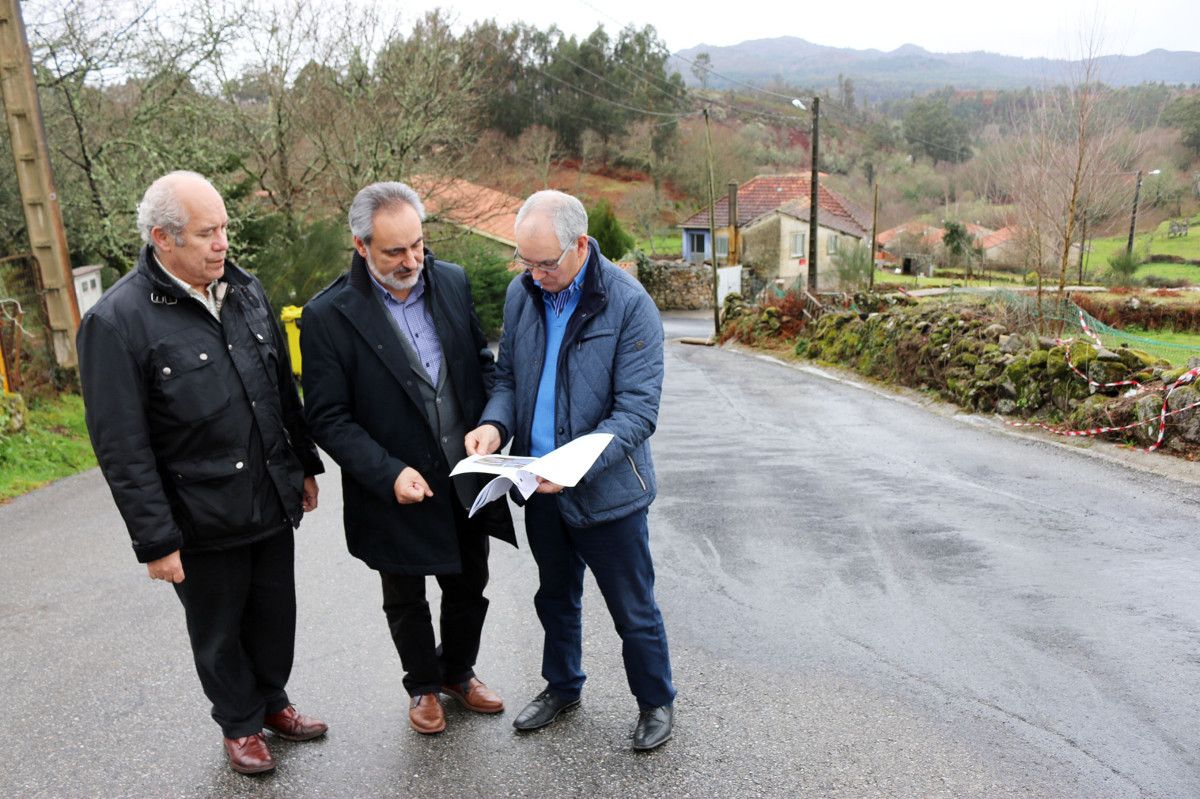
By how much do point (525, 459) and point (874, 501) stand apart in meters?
4.38

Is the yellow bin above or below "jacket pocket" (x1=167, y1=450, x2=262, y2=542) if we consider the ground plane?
below

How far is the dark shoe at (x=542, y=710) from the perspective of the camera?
3441mm

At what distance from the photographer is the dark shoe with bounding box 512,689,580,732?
11.3 feet

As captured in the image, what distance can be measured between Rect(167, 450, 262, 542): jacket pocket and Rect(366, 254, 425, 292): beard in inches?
29.5

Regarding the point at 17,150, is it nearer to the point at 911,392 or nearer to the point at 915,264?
the point at 911,392

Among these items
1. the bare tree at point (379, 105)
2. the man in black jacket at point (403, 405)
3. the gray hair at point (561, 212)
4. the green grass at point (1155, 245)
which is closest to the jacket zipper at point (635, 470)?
the man in black jacket at point (403, 405)

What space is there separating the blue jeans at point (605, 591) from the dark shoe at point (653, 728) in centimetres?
3

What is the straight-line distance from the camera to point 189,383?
2932mm

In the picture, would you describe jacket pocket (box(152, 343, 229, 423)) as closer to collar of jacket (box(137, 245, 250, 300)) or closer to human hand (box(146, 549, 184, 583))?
collar of jacket (box(137, 245, 250, 300))

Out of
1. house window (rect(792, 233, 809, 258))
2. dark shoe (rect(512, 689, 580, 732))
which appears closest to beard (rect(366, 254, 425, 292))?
dark shoe (rect(512, 689, 580, 732))

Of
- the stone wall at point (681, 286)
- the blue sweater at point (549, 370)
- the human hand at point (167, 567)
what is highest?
the blue sweater at point (549, 370)

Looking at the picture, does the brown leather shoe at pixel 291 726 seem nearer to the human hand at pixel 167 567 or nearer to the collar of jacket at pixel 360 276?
the human hand at pixel 167 567

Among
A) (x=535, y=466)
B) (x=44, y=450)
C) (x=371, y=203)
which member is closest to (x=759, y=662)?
(x=535, y=466)

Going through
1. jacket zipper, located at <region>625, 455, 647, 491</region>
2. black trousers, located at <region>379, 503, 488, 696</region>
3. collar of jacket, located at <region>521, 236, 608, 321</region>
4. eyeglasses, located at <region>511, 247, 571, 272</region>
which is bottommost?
black trousers, located at <region>379, 503, 488, 696</region>
